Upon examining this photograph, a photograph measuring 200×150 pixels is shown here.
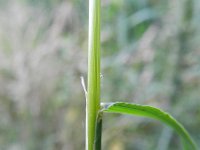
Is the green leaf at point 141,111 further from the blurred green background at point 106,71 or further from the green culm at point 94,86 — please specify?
the blurred green background at point 106,71

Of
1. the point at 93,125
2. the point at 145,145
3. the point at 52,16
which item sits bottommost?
the point at 145,145

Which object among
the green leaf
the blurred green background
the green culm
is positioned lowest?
the blurred green background

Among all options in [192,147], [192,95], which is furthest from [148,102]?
[192,147]

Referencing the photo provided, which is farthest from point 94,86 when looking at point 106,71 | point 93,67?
point 106,71

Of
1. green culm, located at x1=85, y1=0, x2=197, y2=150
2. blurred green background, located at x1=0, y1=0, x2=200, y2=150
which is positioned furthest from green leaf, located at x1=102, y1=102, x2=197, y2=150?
blurred green background, located at x1=0, y1=0, x2=200, y2=150

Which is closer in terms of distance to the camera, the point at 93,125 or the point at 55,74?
the point at 93,125

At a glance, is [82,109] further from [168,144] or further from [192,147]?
[192,147]

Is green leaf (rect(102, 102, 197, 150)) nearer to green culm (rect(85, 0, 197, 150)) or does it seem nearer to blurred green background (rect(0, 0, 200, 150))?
green culm (rect(85, 0, 197, 150))
